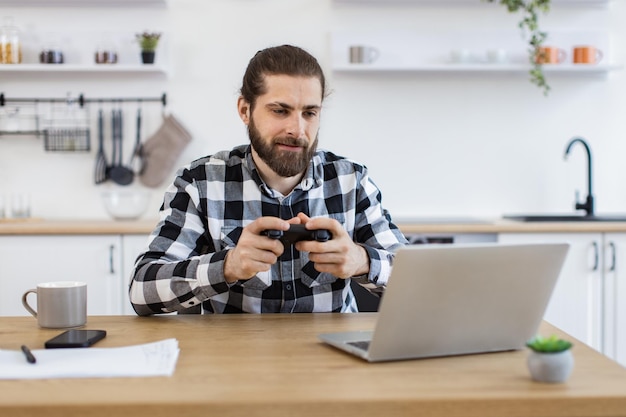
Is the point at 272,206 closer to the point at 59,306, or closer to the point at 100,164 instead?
the point at 59,306

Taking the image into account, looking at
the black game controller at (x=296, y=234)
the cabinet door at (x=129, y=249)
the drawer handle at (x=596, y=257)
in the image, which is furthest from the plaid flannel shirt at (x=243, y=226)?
the drawer handle at (x=596, y=257)

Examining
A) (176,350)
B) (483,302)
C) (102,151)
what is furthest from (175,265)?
(102,151)

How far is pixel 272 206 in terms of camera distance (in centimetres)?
201

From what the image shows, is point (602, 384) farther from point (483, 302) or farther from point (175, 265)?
point (175, 265)

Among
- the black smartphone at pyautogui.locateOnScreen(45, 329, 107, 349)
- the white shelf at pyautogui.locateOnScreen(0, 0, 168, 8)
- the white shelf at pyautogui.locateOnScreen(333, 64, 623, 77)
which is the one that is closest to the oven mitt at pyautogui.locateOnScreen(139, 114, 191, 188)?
the white shelf at pyautogui.locateOnScreen(0, 0, 168, 8)

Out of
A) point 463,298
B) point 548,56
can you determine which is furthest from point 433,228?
point 463,298

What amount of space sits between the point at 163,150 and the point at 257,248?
8.03 feet

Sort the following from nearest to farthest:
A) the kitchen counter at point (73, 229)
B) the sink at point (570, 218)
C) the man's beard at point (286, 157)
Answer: the man's beard at point (286, 157) → the kitchen counter at point (73, 229) → the sink at point (570, 218)

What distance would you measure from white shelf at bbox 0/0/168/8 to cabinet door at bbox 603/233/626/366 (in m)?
2.34

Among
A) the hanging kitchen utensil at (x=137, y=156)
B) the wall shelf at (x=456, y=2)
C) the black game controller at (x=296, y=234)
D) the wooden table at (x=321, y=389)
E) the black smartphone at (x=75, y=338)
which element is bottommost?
the wooden table at (x=321, y=389)

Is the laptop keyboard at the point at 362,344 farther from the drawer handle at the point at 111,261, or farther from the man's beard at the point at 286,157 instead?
the drawer handle at the point at 111,261

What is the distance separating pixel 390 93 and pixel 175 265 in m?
2.41

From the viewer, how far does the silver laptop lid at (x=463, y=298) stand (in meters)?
1.17

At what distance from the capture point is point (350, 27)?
392 centimetres
